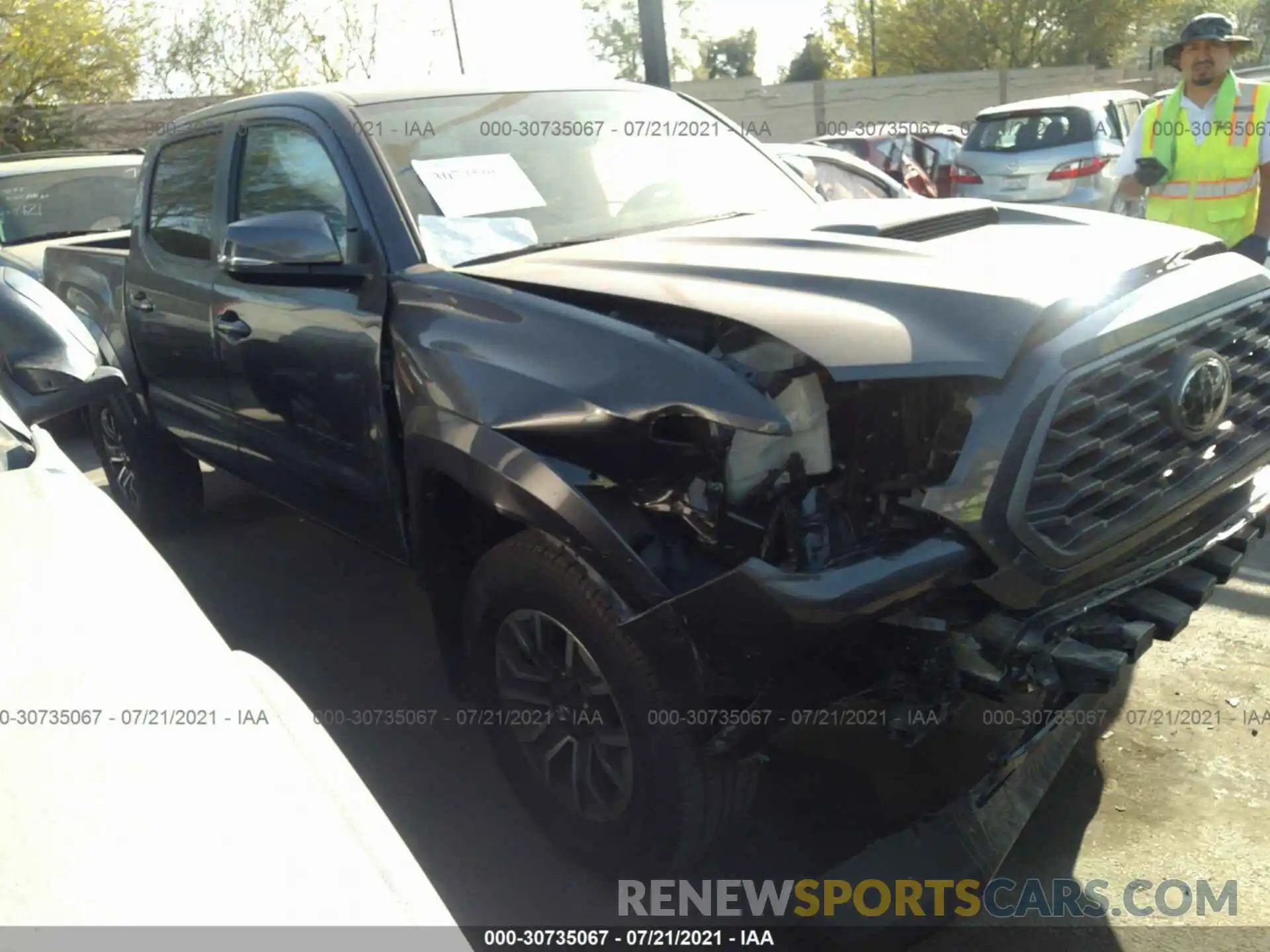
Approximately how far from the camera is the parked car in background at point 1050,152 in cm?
1134

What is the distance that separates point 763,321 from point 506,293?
74 centimetres

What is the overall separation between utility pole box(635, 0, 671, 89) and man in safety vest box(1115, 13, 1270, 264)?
3.96m

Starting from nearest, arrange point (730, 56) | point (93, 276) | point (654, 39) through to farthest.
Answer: point (93, 276), point (654, 39), point (730, 56)

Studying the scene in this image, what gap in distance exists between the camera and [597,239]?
321 cm

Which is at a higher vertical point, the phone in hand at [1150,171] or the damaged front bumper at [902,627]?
the phone in hand at [1150,171]

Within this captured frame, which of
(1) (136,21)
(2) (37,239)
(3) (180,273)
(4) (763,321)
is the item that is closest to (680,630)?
(4) (763,321)

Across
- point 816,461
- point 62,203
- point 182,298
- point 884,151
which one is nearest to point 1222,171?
point 816,461

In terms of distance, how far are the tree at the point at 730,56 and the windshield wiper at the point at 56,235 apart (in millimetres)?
51084

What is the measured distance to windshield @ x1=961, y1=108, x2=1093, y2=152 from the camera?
1155 centimetres

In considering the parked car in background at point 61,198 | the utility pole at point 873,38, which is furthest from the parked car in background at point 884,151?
the utility pole at point 873,38

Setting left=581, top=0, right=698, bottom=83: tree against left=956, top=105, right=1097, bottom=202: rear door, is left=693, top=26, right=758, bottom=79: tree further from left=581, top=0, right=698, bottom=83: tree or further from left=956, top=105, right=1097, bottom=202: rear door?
left=956, top=105, right=1097, bottom=202: rear door

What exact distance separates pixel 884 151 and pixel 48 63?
51.6 ft

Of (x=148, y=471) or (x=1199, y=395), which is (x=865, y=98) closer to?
(x=148, y=471)

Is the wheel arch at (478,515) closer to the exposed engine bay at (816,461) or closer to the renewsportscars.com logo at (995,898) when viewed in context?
the exposed engine bay at (816,461)
